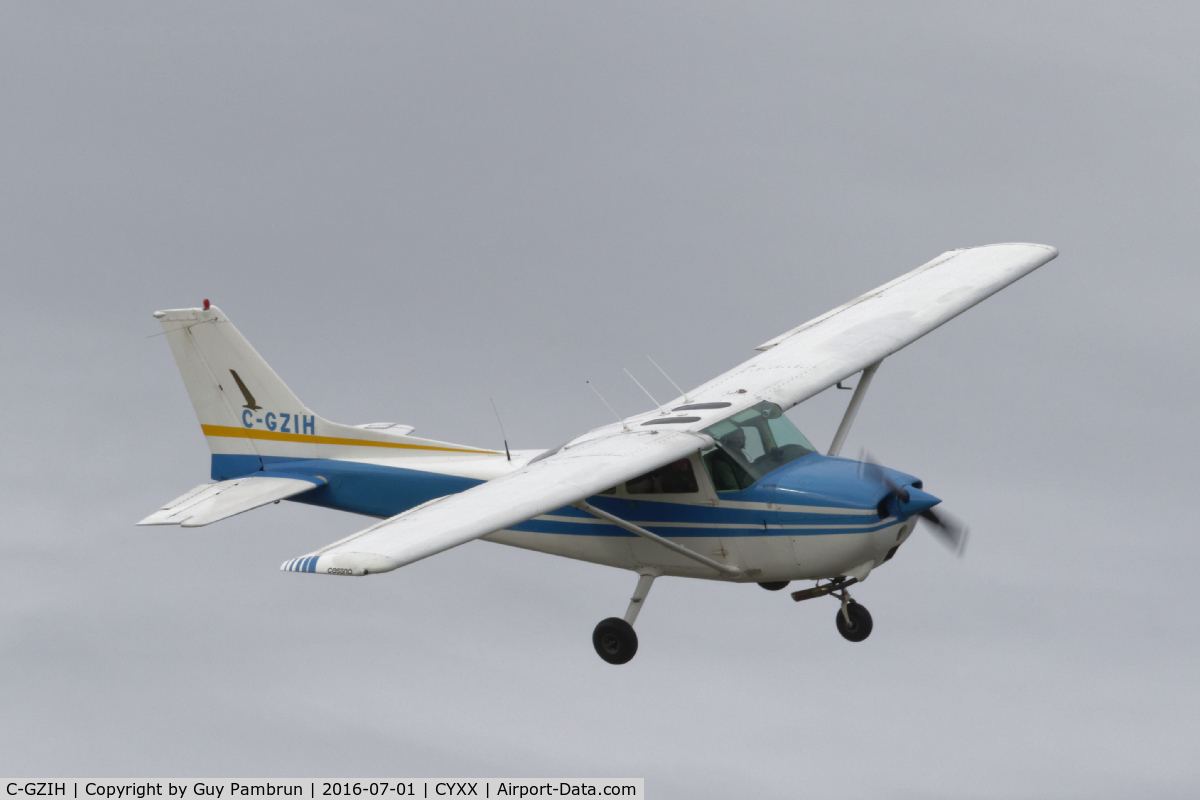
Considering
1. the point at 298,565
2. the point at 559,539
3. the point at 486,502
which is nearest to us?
the point at 298,565

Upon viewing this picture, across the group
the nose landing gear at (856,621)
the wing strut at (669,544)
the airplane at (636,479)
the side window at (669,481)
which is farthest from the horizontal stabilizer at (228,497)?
the nose landing gear at (856,621)

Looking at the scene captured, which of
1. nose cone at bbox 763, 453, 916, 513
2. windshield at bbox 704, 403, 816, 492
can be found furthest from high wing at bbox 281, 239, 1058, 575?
nose cone at bbox 763, 453, 916, 513

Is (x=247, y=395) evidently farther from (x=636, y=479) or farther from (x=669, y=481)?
(x=669, y=481)

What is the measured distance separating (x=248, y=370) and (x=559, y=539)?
456 centimetres

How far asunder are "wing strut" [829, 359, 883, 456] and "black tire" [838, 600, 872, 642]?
73.5 inches

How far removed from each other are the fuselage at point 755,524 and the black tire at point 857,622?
41.3 inches

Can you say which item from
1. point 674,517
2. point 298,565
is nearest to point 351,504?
point 674,517

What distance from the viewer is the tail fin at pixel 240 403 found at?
20688 millimetres

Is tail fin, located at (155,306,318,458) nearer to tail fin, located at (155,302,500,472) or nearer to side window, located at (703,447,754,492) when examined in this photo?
tail fin, located at (155,302,500,472)

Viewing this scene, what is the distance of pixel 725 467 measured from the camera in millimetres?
17984

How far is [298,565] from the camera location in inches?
581

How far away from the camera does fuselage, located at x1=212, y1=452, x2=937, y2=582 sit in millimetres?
17453

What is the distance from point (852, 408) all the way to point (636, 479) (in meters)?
3.13

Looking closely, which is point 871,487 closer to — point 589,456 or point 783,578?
point 783,578
